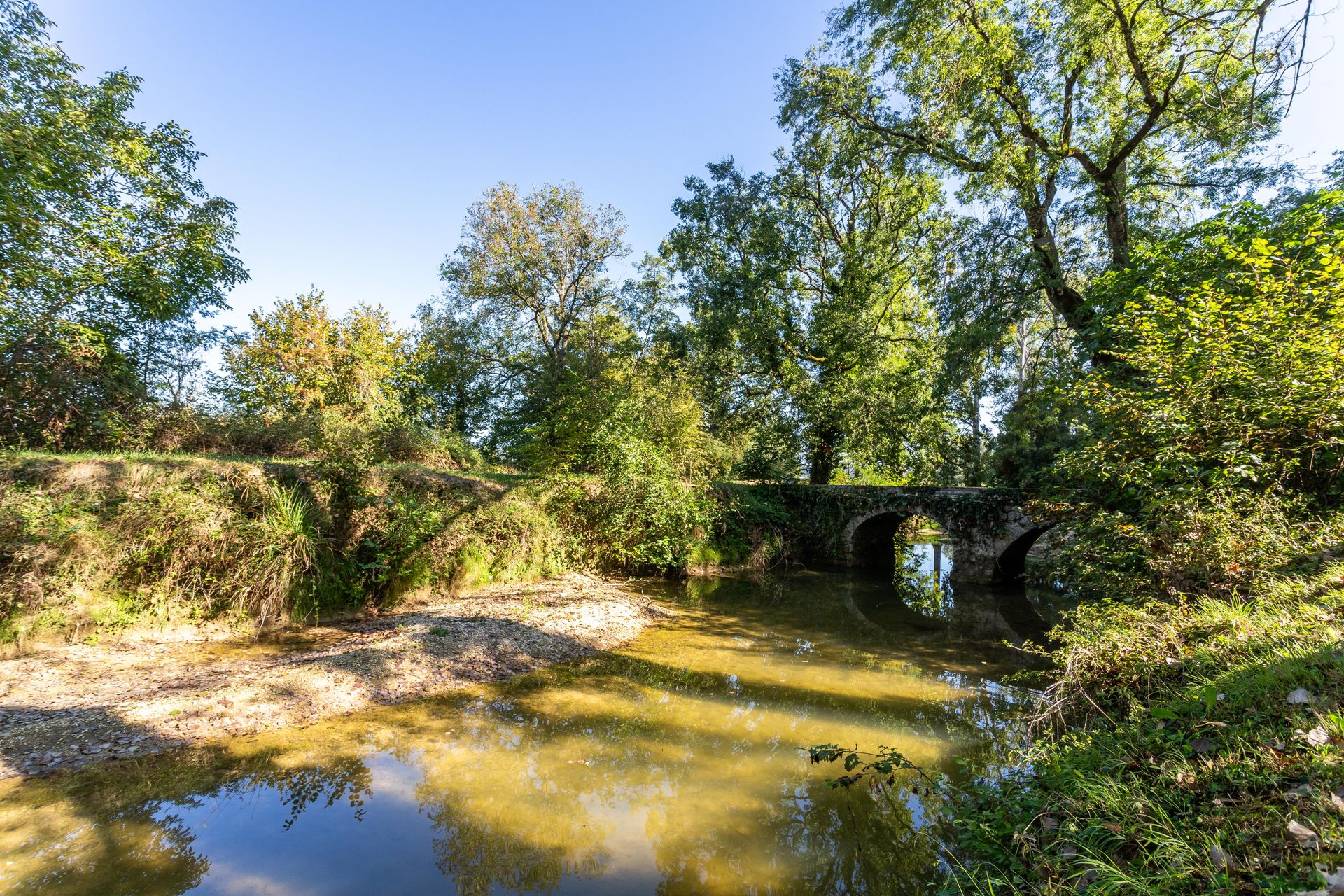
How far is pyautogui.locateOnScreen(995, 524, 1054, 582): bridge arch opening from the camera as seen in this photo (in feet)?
49.1

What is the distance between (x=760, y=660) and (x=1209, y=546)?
5157 millimetres

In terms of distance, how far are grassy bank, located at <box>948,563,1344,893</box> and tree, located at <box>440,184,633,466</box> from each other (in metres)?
19.0

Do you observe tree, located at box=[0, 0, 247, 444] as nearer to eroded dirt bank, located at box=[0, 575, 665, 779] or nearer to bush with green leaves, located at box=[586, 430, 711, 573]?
eroded dirt bank, located at box=[0, 575, 665, 779]

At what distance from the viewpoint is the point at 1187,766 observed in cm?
276

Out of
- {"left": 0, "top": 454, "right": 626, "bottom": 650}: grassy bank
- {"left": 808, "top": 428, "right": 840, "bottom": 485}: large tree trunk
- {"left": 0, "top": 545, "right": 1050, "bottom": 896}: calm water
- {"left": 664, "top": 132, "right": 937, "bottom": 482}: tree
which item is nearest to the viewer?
{"left": 0, "top": 545, "right": 1050, "bottom": 896}: calm water

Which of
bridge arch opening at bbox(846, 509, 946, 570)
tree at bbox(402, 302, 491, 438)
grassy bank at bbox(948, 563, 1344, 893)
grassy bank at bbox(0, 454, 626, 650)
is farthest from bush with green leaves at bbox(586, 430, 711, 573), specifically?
tree at bbox(402, 302, 491, 438)

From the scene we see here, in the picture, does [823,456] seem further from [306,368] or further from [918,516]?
[306,368]

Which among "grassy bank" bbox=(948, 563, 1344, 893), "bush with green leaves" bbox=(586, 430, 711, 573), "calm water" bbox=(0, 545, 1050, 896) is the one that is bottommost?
"calm water" bbox=(0, 545, 1050, 896)

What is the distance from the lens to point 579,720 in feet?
18.1

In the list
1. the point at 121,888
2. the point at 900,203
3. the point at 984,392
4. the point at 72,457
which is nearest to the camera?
the point at 121,888

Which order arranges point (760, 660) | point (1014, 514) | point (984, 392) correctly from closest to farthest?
point (760, 660) → point (1014, 514) → point (984, 392)

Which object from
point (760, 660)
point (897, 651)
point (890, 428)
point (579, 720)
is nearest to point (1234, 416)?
point (897, 651)

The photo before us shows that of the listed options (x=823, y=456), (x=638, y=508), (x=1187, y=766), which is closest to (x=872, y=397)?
(x=823, y=456)

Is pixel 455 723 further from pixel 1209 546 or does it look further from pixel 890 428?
pixel 890 428
